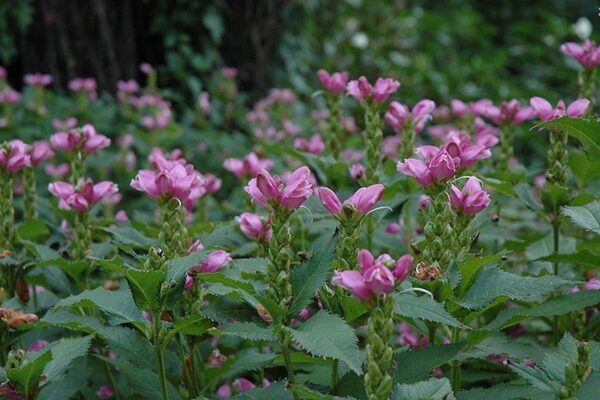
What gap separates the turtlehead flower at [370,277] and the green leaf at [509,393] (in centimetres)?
29

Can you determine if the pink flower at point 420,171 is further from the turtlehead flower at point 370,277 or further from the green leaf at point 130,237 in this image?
the green leaf at point 130,237

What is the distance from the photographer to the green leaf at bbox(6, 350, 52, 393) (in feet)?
4.17

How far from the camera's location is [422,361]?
4.16 ft

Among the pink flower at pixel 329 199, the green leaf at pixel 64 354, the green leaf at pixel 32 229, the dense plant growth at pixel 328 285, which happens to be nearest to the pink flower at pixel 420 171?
A: the dense plant growth at pixel 328 285

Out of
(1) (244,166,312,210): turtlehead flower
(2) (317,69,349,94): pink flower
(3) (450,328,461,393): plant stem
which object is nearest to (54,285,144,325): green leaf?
(1) (244,166,312,210): turtlehead flower

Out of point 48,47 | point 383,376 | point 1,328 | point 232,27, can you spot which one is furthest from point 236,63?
point 383,376

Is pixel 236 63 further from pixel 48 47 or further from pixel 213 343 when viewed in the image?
pixel 213 343

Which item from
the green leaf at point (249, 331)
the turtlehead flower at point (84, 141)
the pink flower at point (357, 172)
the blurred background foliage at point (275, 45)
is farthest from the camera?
the blurred background foliage at point (275, 45)

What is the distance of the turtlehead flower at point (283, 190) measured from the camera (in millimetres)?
1279

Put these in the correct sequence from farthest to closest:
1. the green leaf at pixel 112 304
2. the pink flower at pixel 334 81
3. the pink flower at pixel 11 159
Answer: the pink flower at pixel 334 81 < the pink flower at pixel 11 159 < the green leaf at pixel 112 304

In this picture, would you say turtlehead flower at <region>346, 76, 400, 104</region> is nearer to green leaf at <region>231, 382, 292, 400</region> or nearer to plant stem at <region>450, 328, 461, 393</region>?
plant stem at <region>450, 328, 461, 393</region>

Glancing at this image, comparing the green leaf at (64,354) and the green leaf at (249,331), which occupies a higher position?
the green leaf at (249,331)

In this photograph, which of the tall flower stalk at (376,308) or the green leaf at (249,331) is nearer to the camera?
the tall flower stalk at (376,308)

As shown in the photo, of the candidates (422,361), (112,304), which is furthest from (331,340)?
(112,304)
